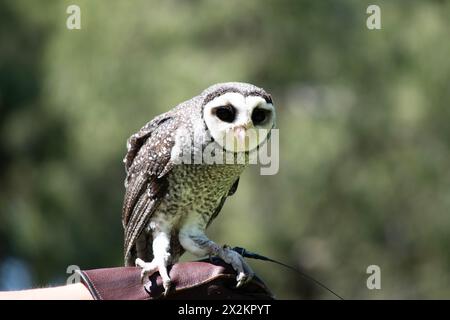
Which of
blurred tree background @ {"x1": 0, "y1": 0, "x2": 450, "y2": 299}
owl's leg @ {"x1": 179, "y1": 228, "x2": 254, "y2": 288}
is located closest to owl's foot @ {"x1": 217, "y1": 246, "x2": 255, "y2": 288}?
owl's leg @ {"x1": 179, "y1": 228, "x2": 254, "y2": 288}

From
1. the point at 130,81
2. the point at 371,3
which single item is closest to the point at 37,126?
the point at 130,81

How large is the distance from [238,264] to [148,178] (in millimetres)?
487

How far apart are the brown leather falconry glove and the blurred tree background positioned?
4.14 m

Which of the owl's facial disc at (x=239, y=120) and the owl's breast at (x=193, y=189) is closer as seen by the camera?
the owl's facial disc at (x=239, y=120)

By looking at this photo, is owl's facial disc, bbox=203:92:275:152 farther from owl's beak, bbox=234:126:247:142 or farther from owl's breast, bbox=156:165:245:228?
owl's breast, bbox=156:165:245:228

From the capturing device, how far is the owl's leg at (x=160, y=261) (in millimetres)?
2545

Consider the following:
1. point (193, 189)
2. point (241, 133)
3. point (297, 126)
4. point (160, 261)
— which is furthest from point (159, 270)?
point (297, 126)

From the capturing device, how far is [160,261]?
265cm

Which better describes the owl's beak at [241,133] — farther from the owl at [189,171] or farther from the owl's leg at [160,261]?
the owl's leg at [160,261]

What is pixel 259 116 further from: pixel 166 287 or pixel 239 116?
pixel 166 287

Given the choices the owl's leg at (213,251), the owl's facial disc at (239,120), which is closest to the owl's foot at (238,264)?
the owl's leg at (213,251)

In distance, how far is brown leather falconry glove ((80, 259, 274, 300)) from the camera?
2.40 meters

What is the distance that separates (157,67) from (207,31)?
2.18 feet
